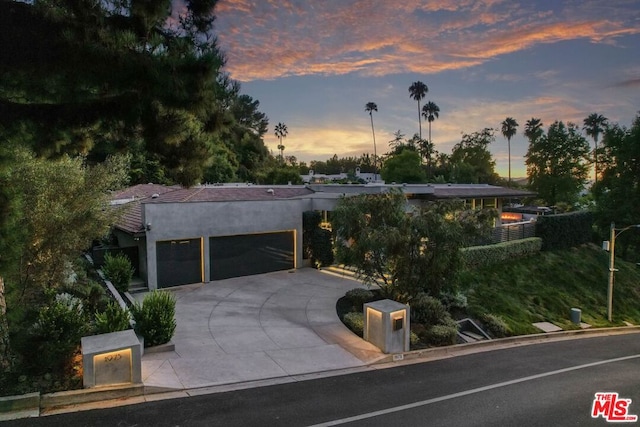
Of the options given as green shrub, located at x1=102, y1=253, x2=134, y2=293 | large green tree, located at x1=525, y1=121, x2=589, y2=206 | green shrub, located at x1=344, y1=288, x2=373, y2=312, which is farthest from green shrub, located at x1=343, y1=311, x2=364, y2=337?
large green tree, located at x1=525, y1=121, x2=589, y2=206

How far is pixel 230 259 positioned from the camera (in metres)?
19.5

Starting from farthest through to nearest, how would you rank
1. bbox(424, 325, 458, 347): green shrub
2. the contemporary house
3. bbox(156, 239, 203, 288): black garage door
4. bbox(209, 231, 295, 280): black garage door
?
bbox(209, 231, 295, 280): black garage door
bbox(156, 239, 203, 288): black garage door
the contemporary house
bbox(424, 325, 458, 347): green shrub

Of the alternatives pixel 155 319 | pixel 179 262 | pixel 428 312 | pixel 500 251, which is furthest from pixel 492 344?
pixel 179 262

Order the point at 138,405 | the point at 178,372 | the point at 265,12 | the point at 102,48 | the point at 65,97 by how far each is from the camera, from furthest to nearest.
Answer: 1. the point at 265,12
2. the point at 178,372
3. the point at 65,97
4. the point at 138,405
5. the point at 102,48

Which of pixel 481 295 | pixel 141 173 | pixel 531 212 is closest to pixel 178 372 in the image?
pixel 481 295

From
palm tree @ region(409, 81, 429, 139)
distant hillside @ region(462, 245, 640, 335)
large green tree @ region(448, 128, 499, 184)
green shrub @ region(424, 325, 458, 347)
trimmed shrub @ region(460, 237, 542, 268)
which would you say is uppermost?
palm tree @ region(409, 81, 429, 139)

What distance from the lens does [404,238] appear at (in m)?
13.8

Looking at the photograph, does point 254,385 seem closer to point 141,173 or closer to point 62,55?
point 62,55

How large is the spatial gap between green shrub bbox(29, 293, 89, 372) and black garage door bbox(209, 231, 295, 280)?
32.8 feet

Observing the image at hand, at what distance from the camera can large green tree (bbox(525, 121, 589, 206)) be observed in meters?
45.2

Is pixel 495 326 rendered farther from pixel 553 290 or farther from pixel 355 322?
pixel 553 290

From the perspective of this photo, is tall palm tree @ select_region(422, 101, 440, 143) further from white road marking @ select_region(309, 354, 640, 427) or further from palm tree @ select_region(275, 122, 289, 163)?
white road marking @ select_region(309, 354, 640, 427)

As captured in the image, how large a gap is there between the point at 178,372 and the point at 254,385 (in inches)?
74.6

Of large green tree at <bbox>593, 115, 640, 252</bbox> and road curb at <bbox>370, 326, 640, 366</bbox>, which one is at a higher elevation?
large green tree at <bbox>593, 115, 640, 252</bbox>
